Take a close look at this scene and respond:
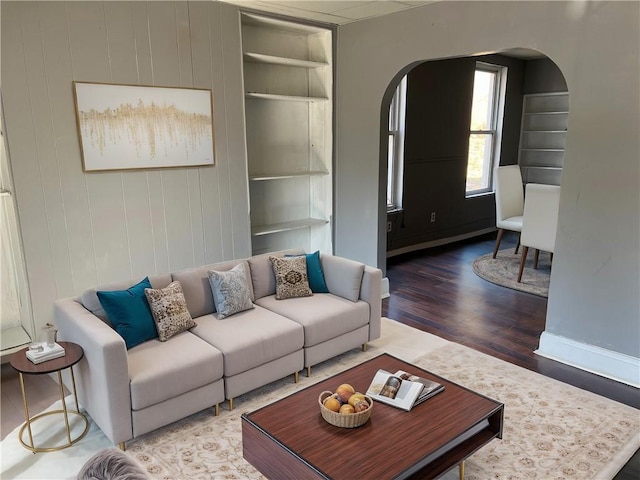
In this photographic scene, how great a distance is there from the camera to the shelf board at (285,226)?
453cm

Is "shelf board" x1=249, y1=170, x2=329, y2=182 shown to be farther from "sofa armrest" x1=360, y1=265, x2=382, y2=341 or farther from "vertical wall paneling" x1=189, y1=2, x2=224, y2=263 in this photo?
"sofa armrest" x1=360, y1=265, x2=382, y2=341

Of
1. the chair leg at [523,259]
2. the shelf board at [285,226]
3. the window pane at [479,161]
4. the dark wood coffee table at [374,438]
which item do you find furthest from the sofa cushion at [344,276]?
the window pane at [479,161]

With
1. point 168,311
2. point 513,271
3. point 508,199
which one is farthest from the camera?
point 508,199

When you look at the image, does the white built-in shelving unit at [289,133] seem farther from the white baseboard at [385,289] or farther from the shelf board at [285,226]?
the white baseboard at [385,289]

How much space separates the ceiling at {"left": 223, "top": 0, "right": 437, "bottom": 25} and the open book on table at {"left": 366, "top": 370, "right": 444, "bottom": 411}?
115 inches

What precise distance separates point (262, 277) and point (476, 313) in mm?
2080

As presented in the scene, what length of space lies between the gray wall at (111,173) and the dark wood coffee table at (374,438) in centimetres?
199

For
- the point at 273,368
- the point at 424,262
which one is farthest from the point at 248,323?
the point at 424,262

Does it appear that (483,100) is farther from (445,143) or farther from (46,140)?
(46,140)

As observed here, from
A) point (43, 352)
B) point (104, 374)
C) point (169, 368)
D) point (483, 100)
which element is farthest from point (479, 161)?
point (43, 352)

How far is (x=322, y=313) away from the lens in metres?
3.32

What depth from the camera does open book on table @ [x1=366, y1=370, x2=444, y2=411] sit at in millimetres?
2281

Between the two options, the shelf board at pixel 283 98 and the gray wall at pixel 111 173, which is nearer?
the gray wall at pixel 111 173

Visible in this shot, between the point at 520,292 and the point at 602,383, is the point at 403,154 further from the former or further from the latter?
the point at 602,383
